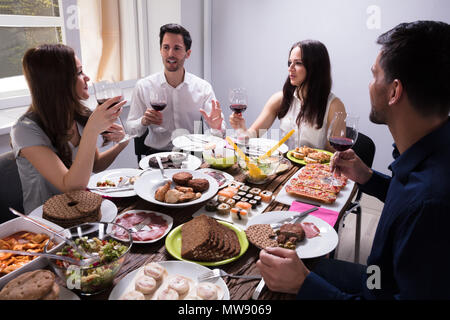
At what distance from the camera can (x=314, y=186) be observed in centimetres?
162

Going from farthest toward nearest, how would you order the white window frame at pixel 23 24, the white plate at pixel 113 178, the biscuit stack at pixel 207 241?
the white window frame at pixel 23 24 → the white plate at pixel 113 178 → the biscuit stack at pixel 207 241

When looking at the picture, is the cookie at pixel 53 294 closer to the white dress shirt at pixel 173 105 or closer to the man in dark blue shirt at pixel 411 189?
the man in dark blue shirt at pixel 411 189

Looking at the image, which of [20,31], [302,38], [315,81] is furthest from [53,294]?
[302,38]

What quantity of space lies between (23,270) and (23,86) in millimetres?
2606

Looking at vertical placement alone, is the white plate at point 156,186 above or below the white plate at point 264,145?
above

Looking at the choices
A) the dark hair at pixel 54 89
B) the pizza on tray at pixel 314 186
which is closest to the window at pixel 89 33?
the dark hair at pixel 54 89

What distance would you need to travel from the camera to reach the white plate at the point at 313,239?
114 centimetres

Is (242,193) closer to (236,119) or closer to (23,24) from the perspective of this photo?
(236,119)

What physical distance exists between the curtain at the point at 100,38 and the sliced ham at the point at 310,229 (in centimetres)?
243

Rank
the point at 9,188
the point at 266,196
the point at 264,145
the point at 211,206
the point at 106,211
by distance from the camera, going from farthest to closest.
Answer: the point at 264,145, the point at 9,188, the point at 266,196, the point at 211,206, the point at 106,211

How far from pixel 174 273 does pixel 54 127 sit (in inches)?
42.1

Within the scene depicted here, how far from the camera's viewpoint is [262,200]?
1.53m
